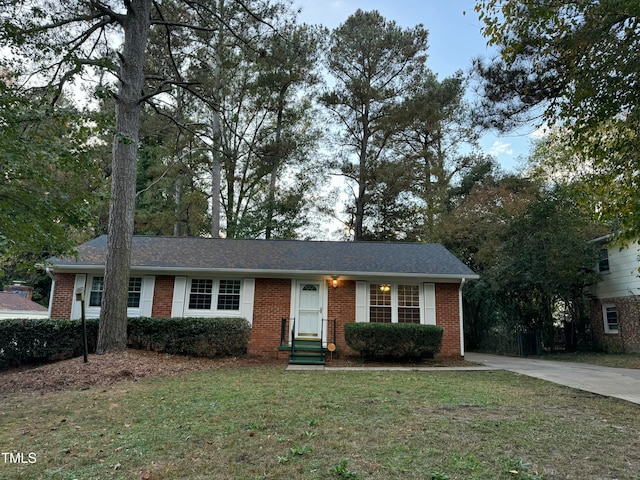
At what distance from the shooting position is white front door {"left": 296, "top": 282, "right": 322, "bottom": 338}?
1173 centimetres

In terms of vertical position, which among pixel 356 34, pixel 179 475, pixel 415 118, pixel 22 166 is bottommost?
pixel 179 475

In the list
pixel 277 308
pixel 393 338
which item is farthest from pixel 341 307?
pixel 393 338

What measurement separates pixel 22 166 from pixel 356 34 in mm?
21135

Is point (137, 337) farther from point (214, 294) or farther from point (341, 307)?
point (341, 307)

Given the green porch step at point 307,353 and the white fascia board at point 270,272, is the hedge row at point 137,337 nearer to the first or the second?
the green porch step at point 307,353

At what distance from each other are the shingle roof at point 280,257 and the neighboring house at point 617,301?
6.49 meters

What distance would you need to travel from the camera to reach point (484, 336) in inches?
747

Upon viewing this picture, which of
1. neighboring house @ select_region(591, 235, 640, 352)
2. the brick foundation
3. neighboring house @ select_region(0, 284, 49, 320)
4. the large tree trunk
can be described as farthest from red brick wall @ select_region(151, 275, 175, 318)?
neighboring house @ select_region(591, 235, 640, 352)

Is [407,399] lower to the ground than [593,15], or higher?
lower

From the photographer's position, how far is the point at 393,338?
403 inches

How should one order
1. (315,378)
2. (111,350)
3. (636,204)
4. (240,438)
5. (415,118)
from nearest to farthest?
(240,438) < (636,204) < (315,378) < (111,350) < (415,118)

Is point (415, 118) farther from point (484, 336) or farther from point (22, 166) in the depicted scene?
point (22, 166)

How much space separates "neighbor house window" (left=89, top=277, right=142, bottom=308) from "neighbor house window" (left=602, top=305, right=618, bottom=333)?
1701cm

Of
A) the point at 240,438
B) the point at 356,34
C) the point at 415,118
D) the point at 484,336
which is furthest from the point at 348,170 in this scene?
the point at 240,438
